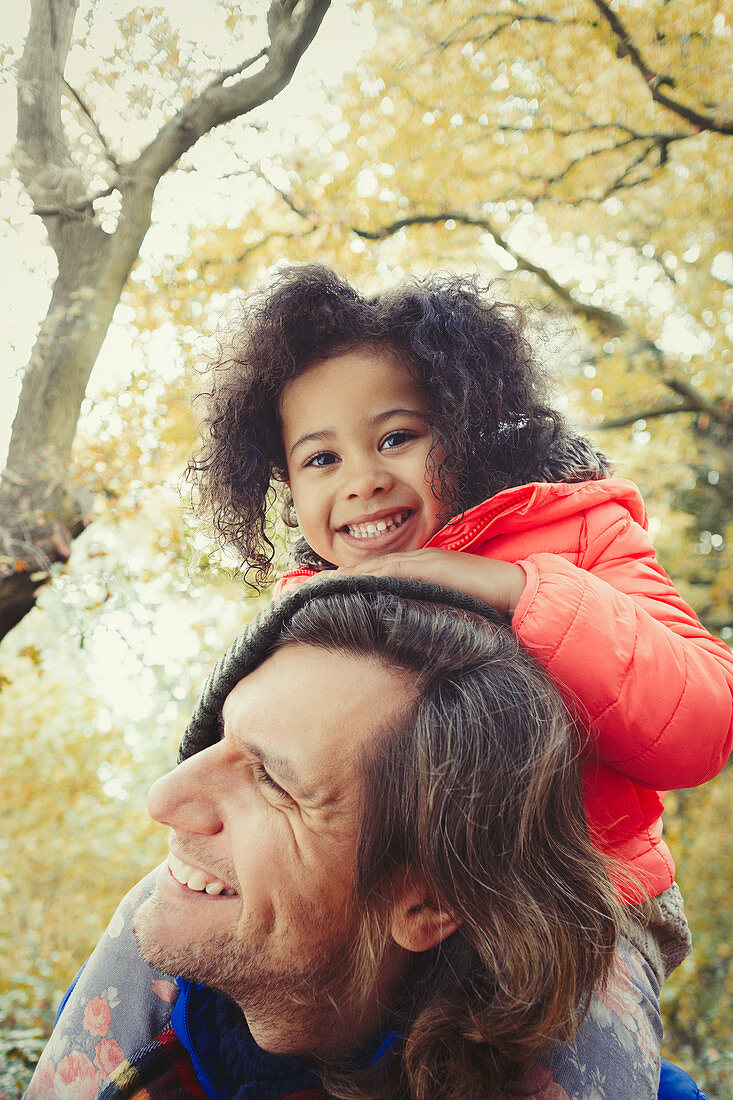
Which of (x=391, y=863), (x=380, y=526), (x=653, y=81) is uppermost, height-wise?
(x=653, y=81)

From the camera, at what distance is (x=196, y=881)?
1490 mm

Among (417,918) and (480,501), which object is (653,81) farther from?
(417,918)

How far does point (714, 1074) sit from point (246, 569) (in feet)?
17.7

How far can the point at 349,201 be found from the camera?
17.4 feet

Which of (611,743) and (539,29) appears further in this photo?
(539,29)

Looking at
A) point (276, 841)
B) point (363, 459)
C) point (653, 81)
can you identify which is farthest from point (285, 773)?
point (653, 81)

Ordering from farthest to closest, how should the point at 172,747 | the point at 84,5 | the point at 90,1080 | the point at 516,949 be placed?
the point at 172,747 < the point at 84,5 < the point at 90,1080 < the point at 516,949

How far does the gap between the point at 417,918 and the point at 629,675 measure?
633 mm

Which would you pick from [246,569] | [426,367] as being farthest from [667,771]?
[246,569]

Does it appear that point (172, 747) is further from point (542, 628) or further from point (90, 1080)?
point (542, 628)

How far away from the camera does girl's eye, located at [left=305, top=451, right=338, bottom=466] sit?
1.99 metres

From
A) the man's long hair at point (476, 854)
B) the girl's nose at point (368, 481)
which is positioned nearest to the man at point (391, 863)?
the man's long hair at point (476, 854)

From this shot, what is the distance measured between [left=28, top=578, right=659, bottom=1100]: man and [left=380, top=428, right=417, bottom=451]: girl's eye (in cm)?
49

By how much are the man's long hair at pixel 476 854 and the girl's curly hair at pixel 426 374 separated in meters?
0.49
